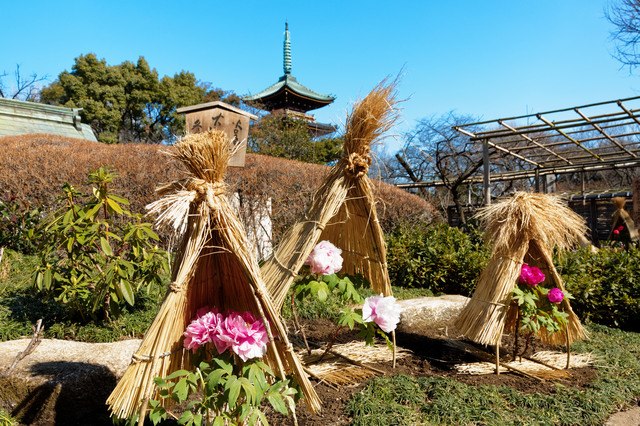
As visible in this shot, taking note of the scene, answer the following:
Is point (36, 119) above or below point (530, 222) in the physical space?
above

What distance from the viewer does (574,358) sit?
360 centimetres

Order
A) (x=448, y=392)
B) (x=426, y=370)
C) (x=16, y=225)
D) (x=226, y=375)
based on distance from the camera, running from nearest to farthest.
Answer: (x=226, y=375) < (x=448, y=392) < (x=426, y=370) < (x=16, y=225)

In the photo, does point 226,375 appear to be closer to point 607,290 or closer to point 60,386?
point 60,386

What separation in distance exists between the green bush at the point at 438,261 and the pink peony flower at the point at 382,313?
3.88m

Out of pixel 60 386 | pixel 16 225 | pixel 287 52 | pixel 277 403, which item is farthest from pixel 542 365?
pixel 287 52

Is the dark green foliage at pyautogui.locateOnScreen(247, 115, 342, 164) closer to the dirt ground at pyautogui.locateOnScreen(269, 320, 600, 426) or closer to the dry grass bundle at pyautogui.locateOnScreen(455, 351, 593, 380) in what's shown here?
the dirt ground at pyautogui.locateOnScreen(269, 320, 600, 426)

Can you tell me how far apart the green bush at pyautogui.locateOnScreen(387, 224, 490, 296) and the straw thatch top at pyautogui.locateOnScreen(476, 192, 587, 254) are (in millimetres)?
2559

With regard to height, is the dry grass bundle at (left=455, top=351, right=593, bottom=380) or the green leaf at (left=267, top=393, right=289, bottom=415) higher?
the green leaf at (left=267, top=393, right=289, bottom=415)

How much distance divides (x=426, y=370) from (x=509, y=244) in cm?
122

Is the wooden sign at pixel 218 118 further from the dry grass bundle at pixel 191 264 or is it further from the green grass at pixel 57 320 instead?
the dry grass bundle at pixel 191 264

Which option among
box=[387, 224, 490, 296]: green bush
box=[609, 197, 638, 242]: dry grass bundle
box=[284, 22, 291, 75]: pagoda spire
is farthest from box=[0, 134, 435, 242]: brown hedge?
box=[284, 22, 291, 75]: pagoda spire

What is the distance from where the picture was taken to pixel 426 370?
324 centimetres

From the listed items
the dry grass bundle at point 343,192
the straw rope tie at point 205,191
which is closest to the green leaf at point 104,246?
the dry grass bundle at point 343,192

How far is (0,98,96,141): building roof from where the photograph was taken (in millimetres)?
11192
